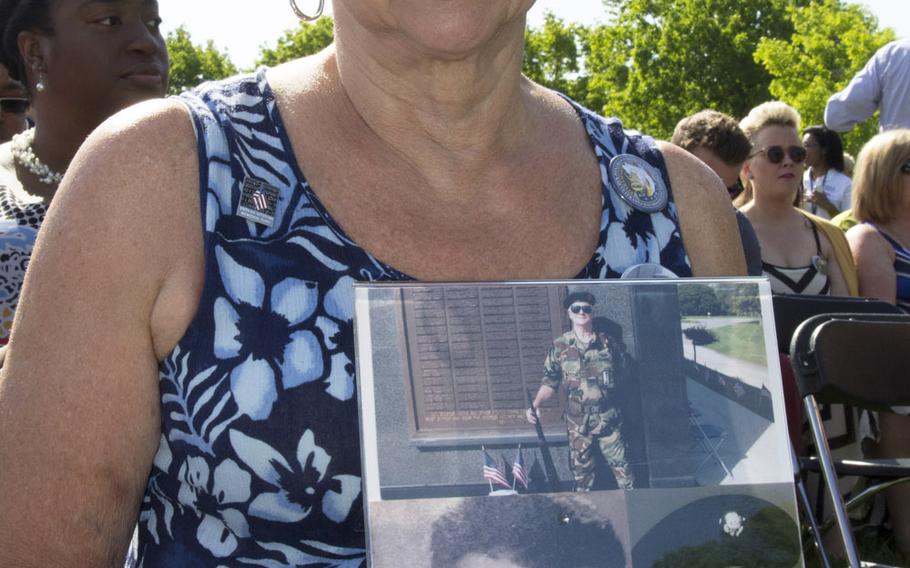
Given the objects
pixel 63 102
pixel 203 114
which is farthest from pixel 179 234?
pixel 63 102

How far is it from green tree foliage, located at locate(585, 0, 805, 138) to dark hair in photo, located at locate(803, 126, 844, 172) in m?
27.0

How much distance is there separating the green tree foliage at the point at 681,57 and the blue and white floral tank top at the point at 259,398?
36.7 meters

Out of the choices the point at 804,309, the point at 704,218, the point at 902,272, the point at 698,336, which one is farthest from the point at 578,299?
the point at 902,272

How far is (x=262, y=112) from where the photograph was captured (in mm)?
1642

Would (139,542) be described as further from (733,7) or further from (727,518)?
(733,7)

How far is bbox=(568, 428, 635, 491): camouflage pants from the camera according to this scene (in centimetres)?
123

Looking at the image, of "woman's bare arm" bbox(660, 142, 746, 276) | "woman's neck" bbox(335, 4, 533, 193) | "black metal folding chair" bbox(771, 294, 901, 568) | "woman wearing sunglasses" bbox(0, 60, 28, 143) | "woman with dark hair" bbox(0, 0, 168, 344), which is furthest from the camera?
"woman wearing sunglasses" bbox(0, 60, 28, 143)

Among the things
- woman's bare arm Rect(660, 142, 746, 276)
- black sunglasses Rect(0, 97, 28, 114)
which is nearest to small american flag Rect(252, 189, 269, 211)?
woman's bare arm Rect(660, 142, 746, 276)

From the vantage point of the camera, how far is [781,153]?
6.24m

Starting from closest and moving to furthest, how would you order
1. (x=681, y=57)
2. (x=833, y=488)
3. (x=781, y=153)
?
(x=833, y=488) → (x=781, y=153) → (x=681, y=57)

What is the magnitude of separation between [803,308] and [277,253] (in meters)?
2.96

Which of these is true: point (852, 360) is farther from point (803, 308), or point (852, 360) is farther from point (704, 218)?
point (704, 218)

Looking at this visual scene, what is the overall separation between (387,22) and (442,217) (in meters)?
0.30

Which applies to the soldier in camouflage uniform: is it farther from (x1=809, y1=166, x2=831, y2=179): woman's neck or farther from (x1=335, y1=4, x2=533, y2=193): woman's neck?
(x1=809, y1=166, x2=831, y2=179): woman's neck
